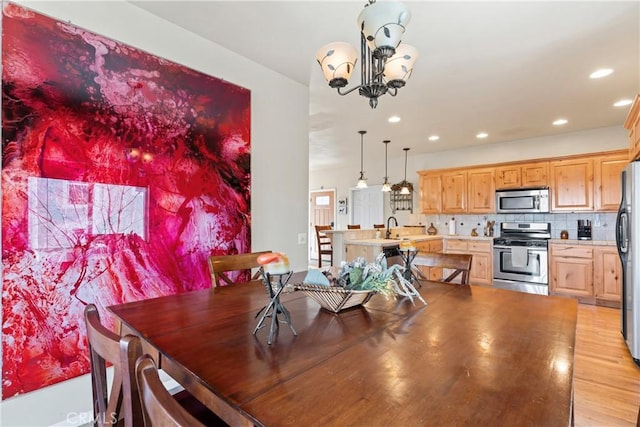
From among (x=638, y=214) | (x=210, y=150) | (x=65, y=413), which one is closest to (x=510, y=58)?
(x=638, y=214)

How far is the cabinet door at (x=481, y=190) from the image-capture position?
216 inches

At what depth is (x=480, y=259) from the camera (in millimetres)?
5363

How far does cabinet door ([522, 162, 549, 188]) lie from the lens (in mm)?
5027


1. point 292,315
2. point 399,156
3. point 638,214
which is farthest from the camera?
point 399,156

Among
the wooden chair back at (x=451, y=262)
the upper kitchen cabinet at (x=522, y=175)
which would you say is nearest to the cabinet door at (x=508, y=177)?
the upper kitchen cabinet at (x=522, y=175)

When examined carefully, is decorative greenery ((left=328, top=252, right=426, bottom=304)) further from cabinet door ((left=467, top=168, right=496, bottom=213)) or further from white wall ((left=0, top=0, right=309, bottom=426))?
cabinet door ((left=467, top=168, right=496, bottom=213))

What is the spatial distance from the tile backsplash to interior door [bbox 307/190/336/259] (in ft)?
9.04

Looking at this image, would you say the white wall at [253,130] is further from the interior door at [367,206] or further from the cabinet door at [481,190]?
the interior door at [367,206]

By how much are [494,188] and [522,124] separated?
49.3 inches

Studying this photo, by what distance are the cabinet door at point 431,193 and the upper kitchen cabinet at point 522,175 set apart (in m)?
1.01

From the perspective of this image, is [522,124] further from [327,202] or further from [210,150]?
[327,202]

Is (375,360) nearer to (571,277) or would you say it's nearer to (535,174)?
(571,277)

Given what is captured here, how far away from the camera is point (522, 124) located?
14.9ft

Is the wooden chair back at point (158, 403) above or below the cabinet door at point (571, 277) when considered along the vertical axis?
above
